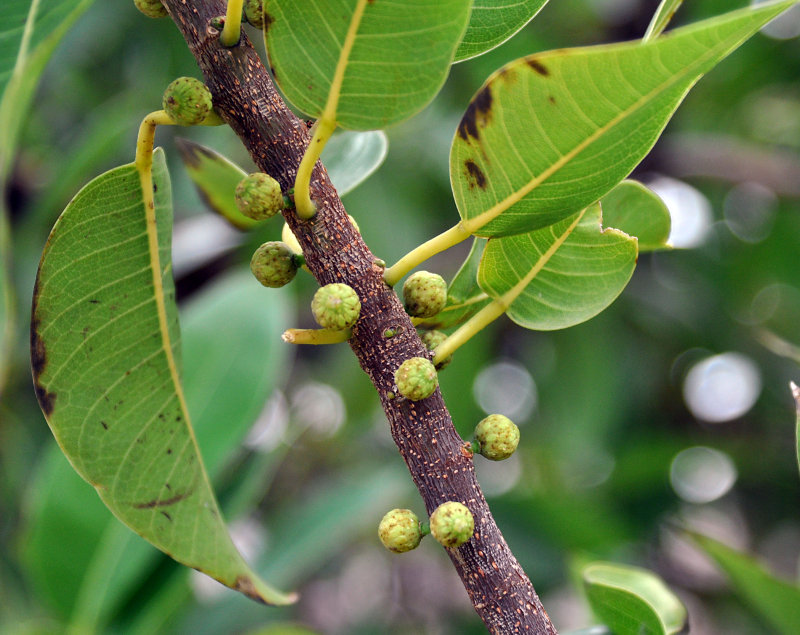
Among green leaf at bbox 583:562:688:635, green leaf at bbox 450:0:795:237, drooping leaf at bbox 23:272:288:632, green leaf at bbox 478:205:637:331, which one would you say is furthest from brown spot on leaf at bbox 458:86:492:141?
drooping leaf at bbox 23:272:288:632

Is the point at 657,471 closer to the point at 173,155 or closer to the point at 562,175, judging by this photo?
the point at 173,155

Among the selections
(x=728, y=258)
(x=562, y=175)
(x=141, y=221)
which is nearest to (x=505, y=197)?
(x=562, y=175)

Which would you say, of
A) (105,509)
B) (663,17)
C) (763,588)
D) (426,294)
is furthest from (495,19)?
(105,509)

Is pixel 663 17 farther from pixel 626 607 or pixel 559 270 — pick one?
pixel 626 607

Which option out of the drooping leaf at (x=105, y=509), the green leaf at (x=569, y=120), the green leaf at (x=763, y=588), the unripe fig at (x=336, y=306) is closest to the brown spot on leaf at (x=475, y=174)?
the green leaf at (x=569, y=120)

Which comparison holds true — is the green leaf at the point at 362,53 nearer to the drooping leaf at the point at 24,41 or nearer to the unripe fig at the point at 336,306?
the unripe fig at the point at 336,306
